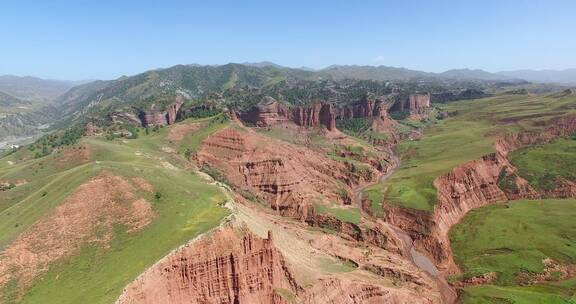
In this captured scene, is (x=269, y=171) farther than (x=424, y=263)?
Yes

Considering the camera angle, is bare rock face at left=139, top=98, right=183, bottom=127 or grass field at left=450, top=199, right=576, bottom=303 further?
bare rock face at left=139, top=98, right=183, bottom=127

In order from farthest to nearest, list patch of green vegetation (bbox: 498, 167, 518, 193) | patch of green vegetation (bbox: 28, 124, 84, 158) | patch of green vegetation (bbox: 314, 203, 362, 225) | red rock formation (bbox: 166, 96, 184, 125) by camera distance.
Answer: red rock formation (bbox: 166, 96, 184, 125) < patch of green vegetation (bbox: 28, 124, 84, 158) < patch of green vegetation (bbox: 498, 167, 518, 193) < patch of green vegetation (bbox: 314, 203, 362, 225)

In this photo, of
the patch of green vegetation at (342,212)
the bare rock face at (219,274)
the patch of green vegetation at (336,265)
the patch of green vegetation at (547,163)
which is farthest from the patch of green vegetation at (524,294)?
the patch of green vegetation at (547,163)

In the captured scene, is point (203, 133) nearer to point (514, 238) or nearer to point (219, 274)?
point (219, 274)

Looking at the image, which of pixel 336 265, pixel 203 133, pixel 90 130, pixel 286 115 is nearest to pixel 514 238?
pixel 336 265

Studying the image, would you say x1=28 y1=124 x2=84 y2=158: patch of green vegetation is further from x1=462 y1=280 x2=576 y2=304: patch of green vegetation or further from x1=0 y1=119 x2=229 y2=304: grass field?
x1=462 y1=280 x2=576 y2=304: patch of green vegetation

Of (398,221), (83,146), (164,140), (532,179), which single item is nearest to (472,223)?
(398,221)

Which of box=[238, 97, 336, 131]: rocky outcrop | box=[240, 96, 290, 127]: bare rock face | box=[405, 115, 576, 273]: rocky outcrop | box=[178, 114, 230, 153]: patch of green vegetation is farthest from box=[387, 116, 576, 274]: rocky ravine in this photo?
box=[240, 96, 290, 127]: bare rock face
